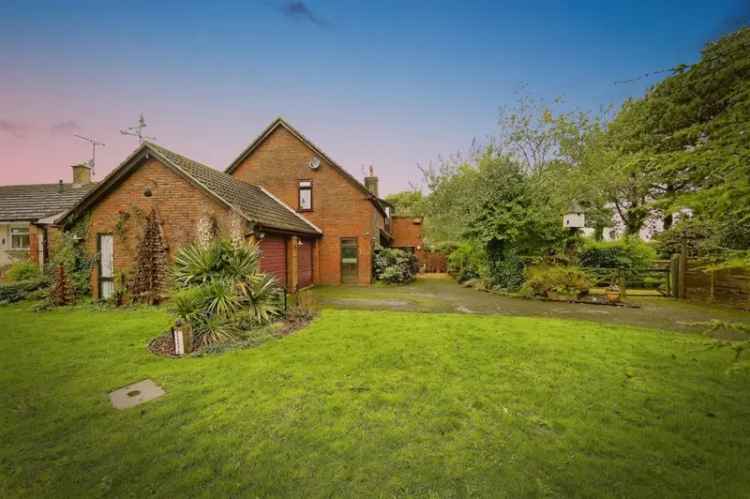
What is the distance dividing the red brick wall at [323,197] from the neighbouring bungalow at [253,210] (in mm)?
57

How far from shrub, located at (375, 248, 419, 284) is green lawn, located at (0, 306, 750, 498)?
33.5 ft

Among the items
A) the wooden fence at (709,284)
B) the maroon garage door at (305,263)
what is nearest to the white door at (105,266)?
the maroon garage door at (305,263)

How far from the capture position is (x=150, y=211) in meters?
10.6

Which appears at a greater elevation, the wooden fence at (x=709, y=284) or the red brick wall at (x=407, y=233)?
the red brick wall at (x=407, y=233)

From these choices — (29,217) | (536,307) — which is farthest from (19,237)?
(536,307)

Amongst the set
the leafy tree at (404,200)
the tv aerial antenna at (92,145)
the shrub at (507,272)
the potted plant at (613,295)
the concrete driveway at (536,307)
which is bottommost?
the concrete driveway at (536,307)

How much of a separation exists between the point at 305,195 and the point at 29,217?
1426cm

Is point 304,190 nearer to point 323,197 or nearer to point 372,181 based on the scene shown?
point 323,197

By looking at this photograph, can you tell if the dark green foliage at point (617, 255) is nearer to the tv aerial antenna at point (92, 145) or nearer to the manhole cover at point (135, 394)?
the manhole cover at point (135, 394)

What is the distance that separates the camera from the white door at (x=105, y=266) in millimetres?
11133

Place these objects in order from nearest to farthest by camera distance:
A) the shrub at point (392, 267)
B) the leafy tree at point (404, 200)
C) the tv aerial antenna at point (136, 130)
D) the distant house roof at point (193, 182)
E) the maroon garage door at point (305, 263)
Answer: the distant house roof at point (193, 182)
the tv aerial antenna at point (136, 130)
the maroon garage door at point (305, 263)
the shrub at point (392, 267)
the leafy tree at point (404, 200)

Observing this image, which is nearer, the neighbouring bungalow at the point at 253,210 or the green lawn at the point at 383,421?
the green lawn at the point at 383,421

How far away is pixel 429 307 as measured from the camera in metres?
10.5

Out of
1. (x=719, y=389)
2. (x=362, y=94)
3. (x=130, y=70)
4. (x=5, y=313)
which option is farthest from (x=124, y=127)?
(x=719, y=389)
